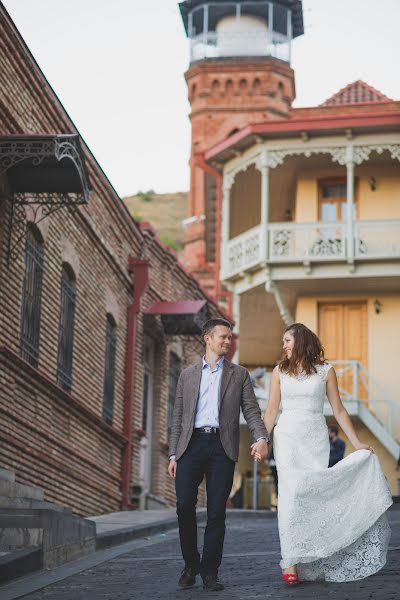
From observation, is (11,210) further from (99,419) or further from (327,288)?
(327,288)

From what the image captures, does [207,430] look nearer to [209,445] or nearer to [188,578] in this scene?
[209,445]

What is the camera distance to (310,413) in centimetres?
828

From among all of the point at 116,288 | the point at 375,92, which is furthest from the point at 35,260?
the point at 375,92

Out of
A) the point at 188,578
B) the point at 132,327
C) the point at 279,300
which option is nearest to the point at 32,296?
the point at 132,327

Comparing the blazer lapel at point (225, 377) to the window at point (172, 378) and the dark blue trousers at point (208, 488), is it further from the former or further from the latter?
the window at point (172, 378)

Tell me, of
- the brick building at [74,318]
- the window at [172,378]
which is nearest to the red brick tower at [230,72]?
the window at [172,378]

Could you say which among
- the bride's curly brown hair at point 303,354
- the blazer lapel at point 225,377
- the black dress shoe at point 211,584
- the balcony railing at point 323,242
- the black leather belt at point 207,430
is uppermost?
the balcony railing at point 323,242

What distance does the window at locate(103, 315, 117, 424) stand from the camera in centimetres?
1931

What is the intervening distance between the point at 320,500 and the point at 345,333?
2138 cm

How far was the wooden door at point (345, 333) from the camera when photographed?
29.0 meters

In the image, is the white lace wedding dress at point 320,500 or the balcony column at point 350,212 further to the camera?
the balcony column at point 350,212

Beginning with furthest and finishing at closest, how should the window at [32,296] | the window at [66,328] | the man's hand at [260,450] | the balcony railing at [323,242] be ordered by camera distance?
the balcony railing at [323,242] < the window at [66,328] < the window at [32,296] < the man's hand at [260,450]

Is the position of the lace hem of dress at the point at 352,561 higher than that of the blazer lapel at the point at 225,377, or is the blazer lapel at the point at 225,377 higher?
the blazer lapel at the point at 225,377

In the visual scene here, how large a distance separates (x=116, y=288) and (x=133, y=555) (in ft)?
29.7
